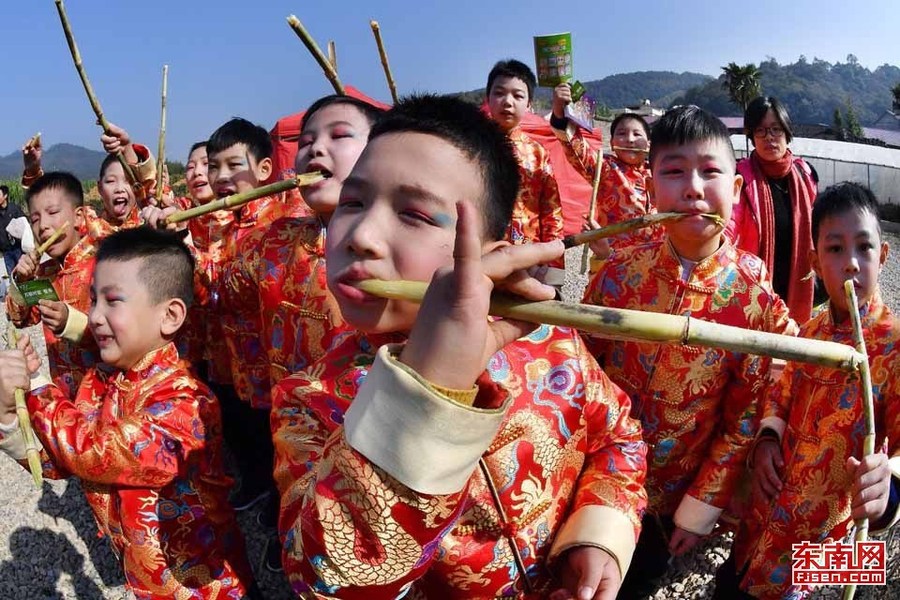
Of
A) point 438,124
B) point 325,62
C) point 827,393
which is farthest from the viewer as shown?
point 325,62

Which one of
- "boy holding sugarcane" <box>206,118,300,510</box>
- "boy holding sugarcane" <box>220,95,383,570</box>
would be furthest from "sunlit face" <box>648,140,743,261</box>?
"boy holding sugarcane" <box>206,118,300,510</box>

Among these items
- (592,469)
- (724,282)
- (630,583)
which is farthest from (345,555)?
(630,583)

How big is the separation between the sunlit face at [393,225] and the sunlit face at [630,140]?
174 inches

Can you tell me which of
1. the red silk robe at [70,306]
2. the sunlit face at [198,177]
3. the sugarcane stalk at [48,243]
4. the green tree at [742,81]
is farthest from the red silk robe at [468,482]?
the green tree at [742,81]

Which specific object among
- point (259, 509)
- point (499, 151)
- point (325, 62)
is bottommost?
point (259, 509)

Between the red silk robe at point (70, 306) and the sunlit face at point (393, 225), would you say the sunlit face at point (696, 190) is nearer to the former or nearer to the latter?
the sunlit face at point (393, 225)

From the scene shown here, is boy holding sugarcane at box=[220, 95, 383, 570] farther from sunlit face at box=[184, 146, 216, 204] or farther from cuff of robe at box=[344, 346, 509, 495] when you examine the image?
sunlit face at box=[184, 146, 216, 204]

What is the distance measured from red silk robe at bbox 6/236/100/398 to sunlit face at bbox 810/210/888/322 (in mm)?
2903

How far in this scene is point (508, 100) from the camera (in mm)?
4621

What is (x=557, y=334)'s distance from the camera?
4.60 ft

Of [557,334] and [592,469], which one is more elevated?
[557,334]

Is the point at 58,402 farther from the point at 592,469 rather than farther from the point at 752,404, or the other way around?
the point at 752,404

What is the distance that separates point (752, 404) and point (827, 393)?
0.22 metres

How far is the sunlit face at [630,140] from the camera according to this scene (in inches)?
205
